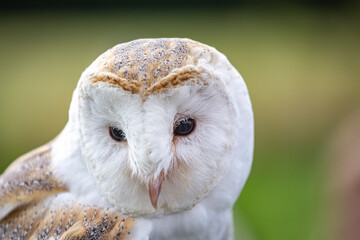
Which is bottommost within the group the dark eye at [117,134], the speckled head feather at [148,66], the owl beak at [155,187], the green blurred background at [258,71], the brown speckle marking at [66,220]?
the green blurred background at [258,71]

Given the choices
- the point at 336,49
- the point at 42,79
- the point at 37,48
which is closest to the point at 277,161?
the point at 336,49

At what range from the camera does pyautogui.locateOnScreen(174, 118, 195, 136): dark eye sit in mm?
1306

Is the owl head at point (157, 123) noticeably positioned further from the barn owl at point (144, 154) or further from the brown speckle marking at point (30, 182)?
A: the brown speckle marking at point (30, 182)

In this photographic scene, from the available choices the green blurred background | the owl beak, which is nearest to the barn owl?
the owl beak

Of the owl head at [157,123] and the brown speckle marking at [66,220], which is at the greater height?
the owl head at [157,123]

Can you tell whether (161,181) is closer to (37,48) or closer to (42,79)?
(42,79)

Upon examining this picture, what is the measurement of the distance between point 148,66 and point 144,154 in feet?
0.64

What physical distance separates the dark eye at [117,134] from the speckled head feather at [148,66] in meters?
0.12

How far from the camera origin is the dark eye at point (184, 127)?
1.31 m

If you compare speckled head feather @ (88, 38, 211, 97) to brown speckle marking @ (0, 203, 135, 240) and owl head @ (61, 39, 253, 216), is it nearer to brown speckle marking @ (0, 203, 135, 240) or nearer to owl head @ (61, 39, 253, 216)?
owl head @ (61, 39, 253, 216)

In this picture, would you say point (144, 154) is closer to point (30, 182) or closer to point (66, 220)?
point (66, 220)

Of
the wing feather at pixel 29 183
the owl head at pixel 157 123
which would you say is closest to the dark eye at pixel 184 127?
the owl head at pixel 157 123

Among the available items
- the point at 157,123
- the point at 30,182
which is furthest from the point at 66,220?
the point at 157,123

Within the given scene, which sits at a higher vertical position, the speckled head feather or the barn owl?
the speckled head feather
